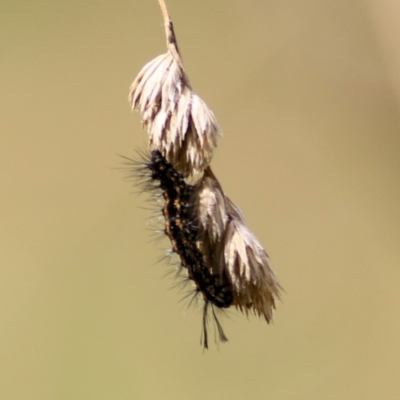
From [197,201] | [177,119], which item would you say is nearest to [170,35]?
[177,119]

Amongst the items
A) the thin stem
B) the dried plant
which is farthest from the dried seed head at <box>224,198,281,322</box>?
the thin stem

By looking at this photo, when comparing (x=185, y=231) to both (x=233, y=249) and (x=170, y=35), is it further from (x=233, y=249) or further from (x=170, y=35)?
(x=170, y=35)

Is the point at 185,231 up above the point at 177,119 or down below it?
below

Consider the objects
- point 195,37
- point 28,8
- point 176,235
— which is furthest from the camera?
point 195,37

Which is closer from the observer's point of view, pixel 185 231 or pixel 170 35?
pixel 170 35

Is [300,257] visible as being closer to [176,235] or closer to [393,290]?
[393,290]

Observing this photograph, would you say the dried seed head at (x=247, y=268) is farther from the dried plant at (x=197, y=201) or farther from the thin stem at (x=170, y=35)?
the thin stem at (x=170, y=35)

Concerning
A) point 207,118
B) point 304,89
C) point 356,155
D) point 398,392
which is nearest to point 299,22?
point 304,89

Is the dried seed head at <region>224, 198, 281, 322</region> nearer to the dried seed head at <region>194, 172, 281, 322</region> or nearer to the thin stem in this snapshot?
the dried seed head at <region>194, 172, 281, 322</region>
